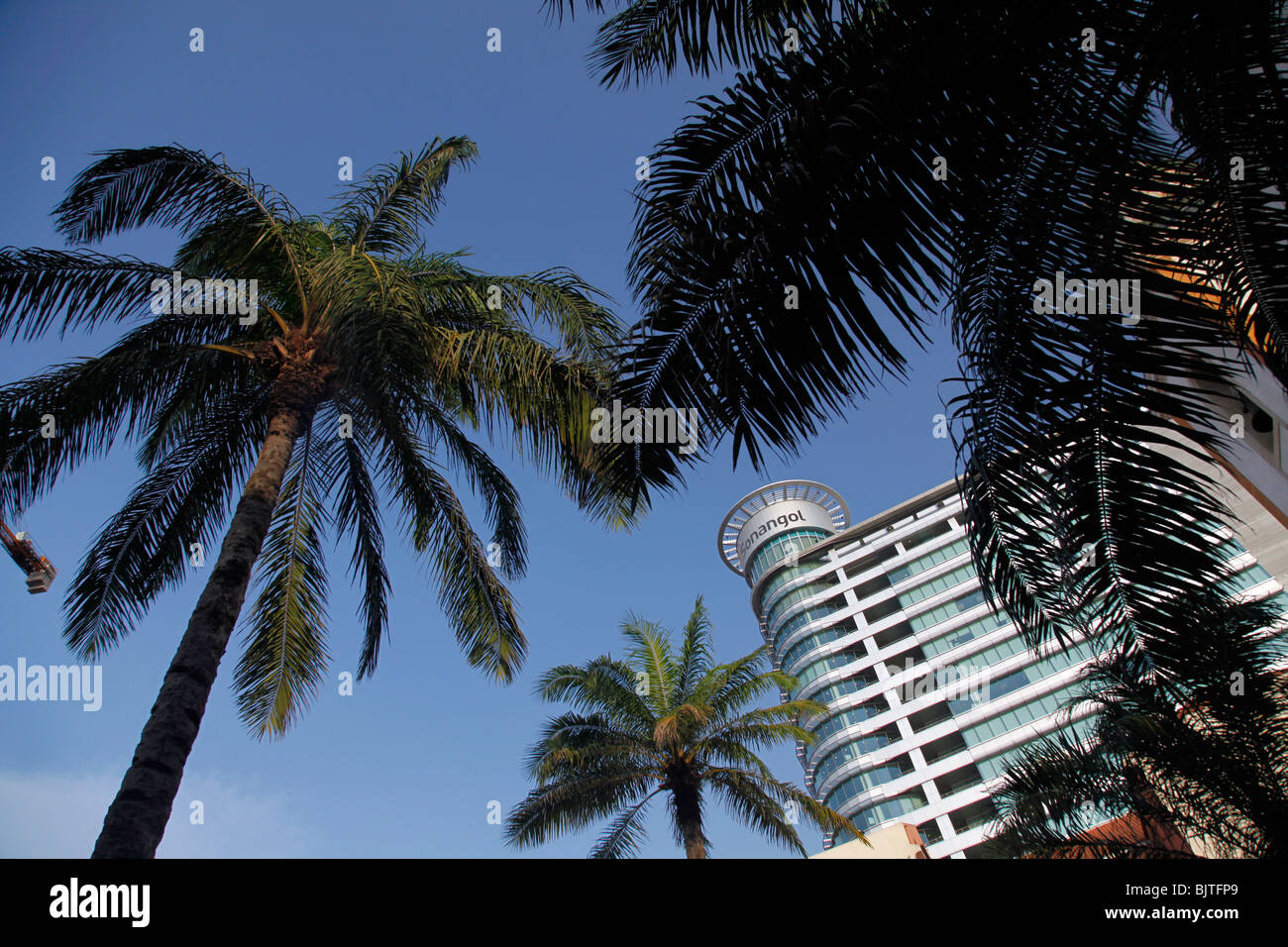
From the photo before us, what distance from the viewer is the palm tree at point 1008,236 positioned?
397 cm

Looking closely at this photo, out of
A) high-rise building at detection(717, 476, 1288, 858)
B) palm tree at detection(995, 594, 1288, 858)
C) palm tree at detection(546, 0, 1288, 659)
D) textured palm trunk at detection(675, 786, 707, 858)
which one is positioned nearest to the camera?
palm tree at detection(546, 0, 1288, 659)

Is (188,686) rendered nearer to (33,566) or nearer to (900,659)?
(33,566)

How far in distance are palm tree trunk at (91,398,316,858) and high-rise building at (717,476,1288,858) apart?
45.4m

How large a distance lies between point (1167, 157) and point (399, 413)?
7.64 metres

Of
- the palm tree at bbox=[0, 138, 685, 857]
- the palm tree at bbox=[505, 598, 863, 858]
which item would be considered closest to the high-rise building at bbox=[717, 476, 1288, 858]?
the palm tree at bbox=[505, 598, 863, 858]

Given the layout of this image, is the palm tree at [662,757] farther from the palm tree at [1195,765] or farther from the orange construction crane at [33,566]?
the orange construction crane at [33,566]

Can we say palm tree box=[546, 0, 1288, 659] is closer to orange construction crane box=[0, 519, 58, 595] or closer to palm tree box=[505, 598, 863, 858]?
palm tree box=[505, 598, 863, 858]

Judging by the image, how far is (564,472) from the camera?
30.8 ft

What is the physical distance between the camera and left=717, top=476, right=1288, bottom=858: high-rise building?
55750 mm

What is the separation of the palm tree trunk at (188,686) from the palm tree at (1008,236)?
438cm

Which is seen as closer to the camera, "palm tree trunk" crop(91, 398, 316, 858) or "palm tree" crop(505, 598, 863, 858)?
"palm tree trunk" crop(91, 398, 316, 858)

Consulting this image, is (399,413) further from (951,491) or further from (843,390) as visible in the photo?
(951,491)

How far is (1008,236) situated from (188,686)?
632 cm
